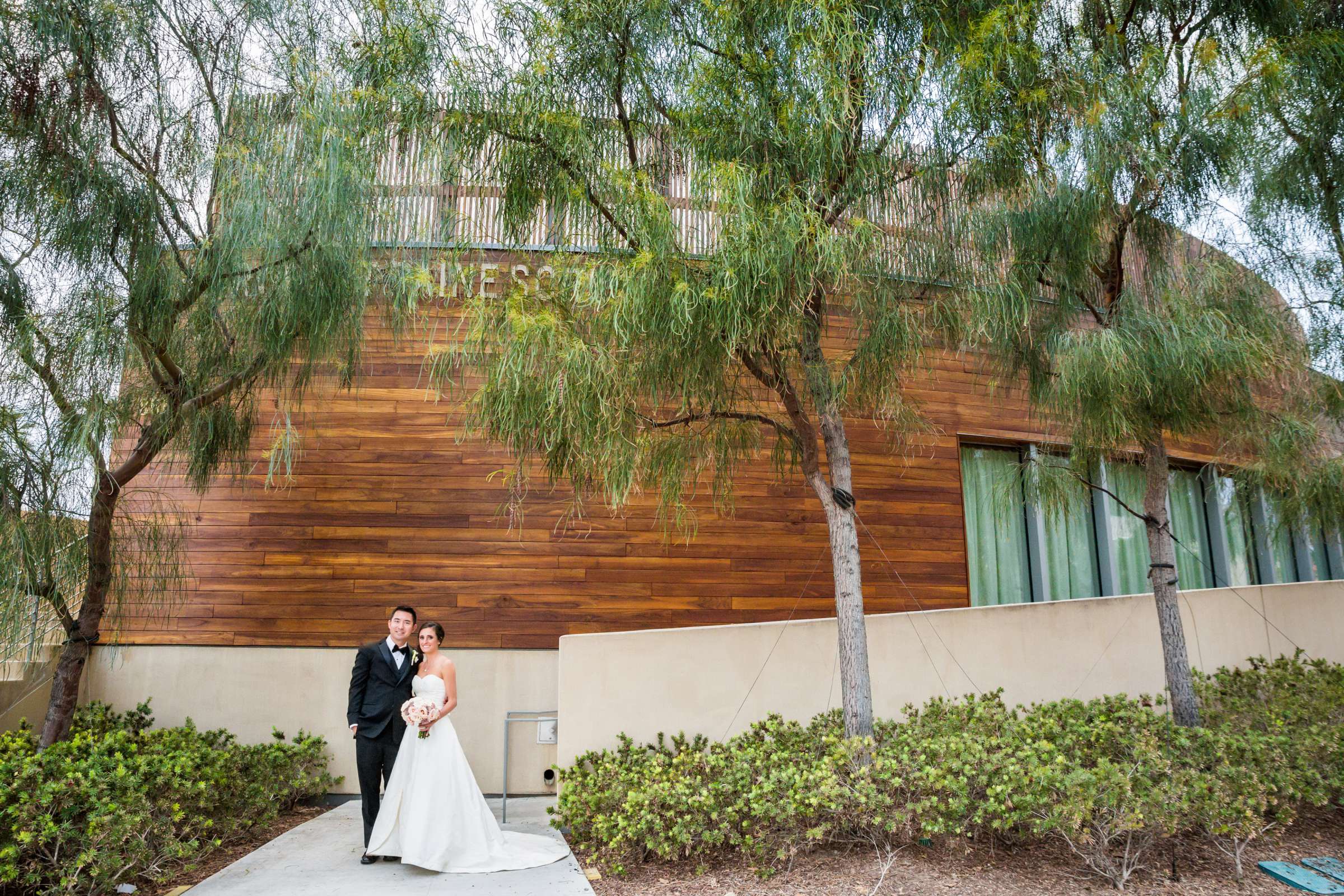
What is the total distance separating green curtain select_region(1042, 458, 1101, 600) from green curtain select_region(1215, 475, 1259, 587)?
1.95 metres

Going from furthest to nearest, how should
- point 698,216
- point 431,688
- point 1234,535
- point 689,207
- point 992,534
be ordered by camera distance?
1. point 1234,535
2. point 992,534
3. point 431,688
4. point 689,207
5. point 698,216

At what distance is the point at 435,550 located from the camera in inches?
260

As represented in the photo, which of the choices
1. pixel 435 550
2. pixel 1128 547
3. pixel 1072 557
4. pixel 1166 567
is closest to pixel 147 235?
pixel 435 550

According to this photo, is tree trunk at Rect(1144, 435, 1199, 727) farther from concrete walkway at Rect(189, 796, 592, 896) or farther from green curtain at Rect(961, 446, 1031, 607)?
concrete walkway at Rect(189, 796, 592, 896)

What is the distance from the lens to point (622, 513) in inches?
269

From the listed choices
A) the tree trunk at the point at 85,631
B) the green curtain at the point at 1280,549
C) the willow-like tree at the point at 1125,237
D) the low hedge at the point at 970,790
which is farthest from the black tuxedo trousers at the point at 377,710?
the green curtain at the point at 1280,549

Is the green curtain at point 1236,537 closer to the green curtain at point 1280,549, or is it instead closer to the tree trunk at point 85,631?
the green curtain at point 1280,549

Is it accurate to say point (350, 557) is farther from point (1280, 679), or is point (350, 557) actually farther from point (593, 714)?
point (1280, 679)

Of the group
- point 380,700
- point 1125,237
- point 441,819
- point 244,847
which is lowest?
point 244,847

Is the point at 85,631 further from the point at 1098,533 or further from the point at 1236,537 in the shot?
the point at 1236,537

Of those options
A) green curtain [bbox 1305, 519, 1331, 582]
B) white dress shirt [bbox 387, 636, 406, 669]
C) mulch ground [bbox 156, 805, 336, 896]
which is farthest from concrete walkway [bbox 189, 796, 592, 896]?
green curtain [bbox 1305, 519, 1331, 582]

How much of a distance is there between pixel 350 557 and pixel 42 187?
3068 millimetres

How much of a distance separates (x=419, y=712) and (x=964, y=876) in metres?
2.63

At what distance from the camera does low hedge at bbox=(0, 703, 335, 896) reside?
357 centimetres
